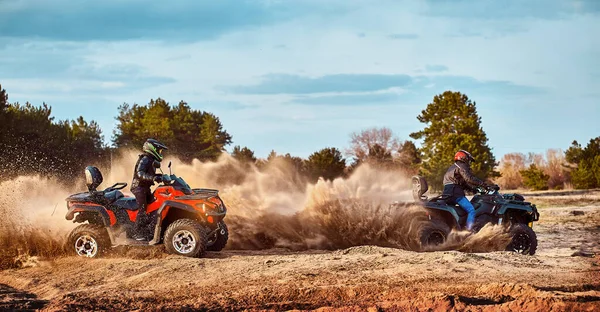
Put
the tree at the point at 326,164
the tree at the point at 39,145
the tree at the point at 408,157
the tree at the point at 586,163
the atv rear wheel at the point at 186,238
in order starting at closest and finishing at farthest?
the atv rear wheel at the point at 186,238 → the tree at the point at 39,145 → the tree at the point at 326,164 → the tree at the point at 586,163 → the tree at the point at 408,157

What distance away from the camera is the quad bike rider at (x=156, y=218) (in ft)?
46.6

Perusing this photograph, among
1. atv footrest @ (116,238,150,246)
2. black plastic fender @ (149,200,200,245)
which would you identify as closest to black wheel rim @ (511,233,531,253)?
black plastic fender @ (149,200,200,245)

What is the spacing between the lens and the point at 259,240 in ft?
59.0

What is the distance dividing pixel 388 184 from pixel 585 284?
8.23 meters

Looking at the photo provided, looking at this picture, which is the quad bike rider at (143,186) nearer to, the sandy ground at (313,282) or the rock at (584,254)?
the sandy ground at (313,282)

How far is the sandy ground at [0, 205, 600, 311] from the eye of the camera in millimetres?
10031

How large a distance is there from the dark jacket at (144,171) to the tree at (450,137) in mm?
36577

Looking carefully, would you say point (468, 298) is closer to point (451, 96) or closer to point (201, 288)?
point (201, 288)

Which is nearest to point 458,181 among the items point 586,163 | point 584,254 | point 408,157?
point 584,254

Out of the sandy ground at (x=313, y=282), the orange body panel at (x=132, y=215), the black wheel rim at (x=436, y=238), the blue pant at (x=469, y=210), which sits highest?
the orange body panel at (x=132, y=215)

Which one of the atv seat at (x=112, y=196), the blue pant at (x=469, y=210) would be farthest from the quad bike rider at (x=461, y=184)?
the atv seat at (x=112, y=196)

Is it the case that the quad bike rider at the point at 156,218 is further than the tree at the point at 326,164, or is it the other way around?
the tree at the point at 326,164

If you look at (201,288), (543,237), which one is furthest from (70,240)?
(543,237)

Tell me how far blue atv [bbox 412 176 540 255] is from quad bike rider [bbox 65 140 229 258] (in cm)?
421
